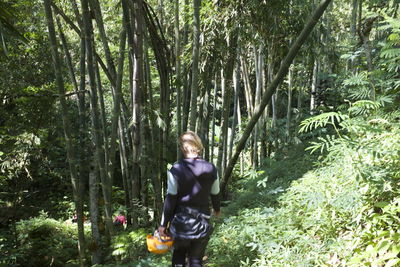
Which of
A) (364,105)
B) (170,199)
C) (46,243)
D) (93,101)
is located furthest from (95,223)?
(364,105)

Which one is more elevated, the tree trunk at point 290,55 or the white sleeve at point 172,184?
the tree trunk at point 290,55

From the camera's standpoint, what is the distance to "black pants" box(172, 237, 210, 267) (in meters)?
1.90

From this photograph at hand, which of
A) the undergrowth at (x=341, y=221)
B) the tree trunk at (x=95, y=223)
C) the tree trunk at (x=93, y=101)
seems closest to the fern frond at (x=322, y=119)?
the undergrowth at (x=341, y=221)

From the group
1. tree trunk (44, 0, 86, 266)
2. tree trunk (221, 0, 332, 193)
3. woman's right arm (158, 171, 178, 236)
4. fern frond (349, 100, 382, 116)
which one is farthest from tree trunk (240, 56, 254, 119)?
woman's right arm (158, 171, 178, 236)

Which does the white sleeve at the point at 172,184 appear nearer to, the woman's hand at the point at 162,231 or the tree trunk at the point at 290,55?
the woman's hand at the point at 162,231

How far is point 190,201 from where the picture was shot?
1872 mm

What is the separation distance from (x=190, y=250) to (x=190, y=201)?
0.31 m

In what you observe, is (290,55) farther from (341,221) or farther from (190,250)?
(190,250)

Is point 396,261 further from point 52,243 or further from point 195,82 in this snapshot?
point 52,243

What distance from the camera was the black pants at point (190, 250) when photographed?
1.90 metres

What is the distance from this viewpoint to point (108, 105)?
862 cm

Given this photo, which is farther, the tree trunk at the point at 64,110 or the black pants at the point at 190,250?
the tree trunk at the point at 64,110

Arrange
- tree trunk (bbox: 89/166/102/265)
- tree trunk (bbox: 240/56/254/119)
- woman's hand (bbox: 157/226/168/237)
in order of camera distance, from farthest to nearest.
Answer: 1. tree trunk (bbox: 240/56/254/119)
2. tree trunk (bbox: 89/166/102/265)
3. woman's hand (bbox: 157/226/168/237)

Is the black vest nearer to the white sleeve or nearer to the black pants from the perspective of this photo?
the white sleeve
